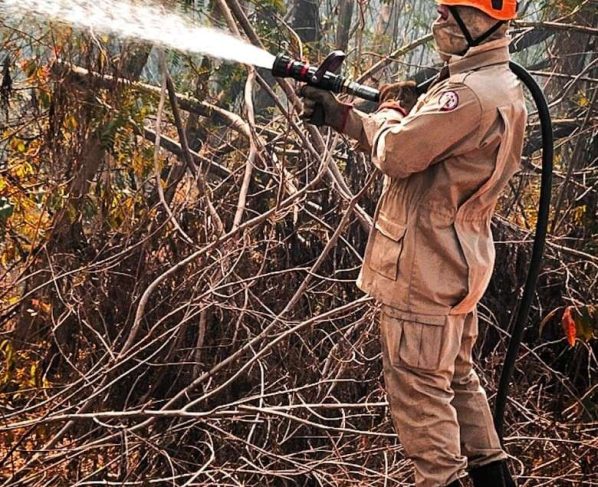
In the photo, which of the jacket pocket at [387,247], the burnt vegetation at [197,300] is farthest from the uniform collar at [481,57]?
the burnt vegetation at [197,300]

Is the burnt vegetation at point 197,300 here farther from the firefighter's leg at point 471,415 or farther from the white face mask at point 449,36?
the white face mask at point 449,36

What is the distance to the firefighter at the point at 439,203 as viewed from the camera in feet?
8.44

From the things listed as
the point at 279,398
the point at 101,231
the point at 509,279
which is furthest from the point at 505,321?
the point at 101,231

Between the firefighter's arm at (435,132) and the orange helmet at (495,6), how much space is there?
0.24m

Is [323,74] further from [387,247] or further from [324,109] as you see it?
[387,247]

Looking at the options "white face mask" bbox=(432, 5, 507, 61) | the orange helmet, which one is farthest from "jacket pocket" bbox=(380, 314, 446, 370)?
the orange helmet

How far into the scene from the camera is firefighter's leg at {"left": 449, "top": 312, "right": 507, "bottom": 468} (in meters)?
2.99

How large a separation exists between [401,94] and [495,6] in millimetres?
462

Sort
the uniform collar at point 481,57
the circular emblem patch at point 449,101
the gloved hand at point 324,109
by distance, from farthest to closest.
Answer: the gloved hand at point 324,109 < the uniform collar at point 481,57 < the circular emblem patch at point 449,101

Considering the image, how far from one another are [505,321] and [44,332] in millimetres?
2667

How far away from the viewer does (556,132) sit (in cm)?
643

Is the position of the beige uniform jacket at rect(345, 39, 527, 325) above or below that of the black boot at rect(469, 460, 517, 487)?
above

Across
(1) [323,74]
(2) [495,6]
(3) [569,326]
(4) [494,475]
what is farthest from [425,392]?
(3) [569,326]

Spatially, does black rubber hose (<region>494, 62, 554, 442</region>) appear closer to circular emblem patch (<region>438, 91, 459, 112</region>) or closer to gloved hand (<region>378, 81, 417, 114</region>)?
gloved hand (<region>378, 81, 417, 114</region>)
